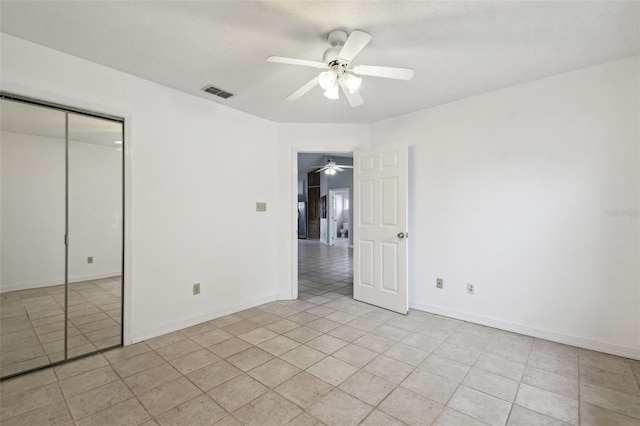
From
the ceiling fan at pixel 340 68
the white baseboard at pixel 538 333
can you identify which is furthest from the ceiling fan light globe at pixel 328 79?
the white baseboard at pixel 538 333

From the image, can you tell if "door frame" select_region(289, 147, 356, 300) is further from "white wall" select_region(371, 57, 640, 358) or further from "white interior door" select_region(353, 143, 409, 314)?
"white wall" select_region(371, 57, 640, 358)

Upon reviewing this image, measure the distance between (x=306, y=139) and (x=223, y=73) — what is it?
156 cm

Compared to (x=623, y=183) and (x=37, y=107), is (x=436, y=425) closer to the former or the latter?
(x=623, y=183)

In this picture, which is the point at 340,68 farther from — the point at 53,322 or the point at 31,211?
the point at 53,322

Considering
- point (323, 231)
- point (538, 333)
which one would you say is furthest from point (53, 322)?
point (323, 231)

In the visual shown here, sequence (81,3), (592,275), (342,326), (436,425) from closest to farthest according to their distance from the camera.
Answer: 1. (436,425)
2. (81,3)
3. (592,275)
4. (342,326)

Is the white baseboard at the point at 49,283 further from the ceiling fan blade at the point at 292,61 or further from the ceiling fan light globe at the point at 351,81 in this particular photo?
the ceiling fan light globe at the point at 351,81

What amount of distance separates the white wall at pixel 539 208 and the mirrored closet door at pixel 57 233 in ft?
10.8

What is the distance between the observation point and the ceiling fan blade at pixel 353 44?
5.40 ft

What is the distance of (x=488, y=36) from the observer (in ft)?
6.69

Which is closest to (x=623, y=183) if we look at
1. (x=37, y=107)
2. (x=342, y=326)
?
(x=342, y=326)

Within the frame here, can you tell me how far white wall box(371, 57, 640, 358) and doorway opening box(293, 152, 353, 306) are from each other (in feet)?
5.41

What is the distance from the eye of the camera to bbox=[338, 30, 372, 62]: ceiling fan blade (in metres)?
1.65

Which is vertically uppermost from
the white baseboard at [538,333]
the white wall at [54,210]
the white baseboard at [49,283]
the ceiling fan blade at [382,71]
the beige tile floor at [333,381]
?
the ceiling fan blade at [382,71]
